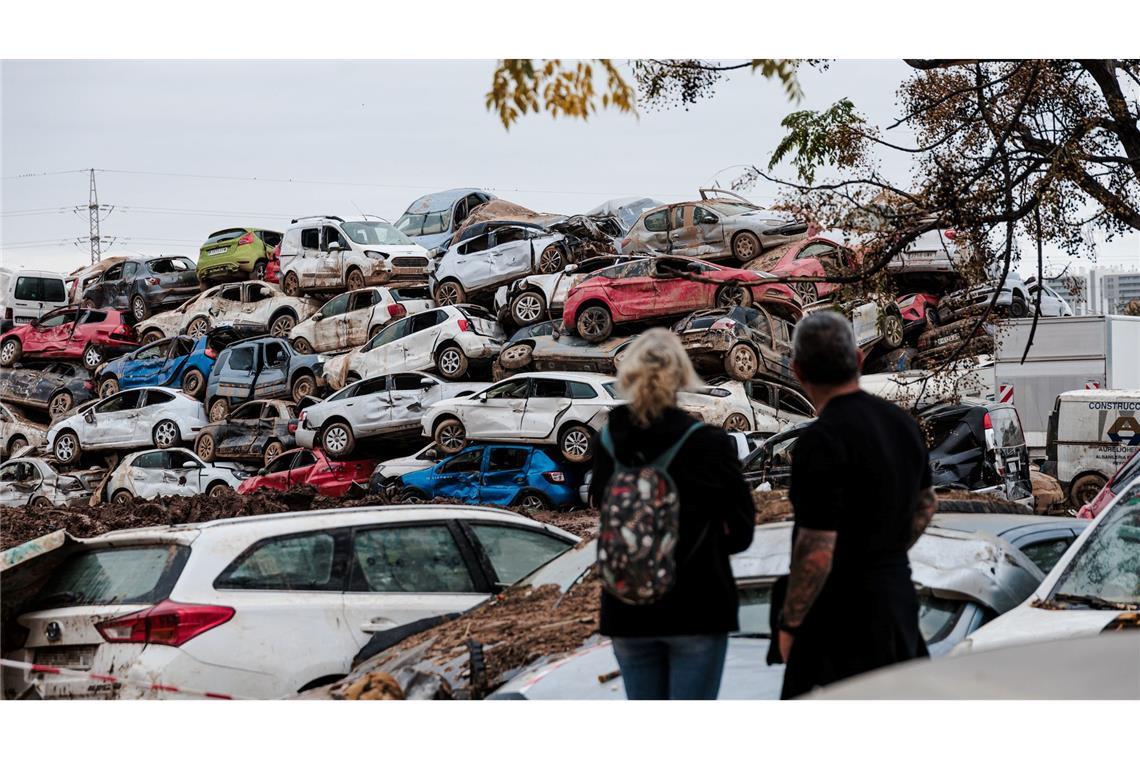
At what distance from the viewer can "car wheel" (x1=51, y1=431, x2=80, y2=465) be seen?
755 inches

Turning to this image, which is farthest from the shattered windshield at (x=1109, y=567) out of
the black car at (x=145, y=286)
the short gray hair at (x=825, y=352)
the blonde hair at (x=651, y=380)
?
the black car at (x=145, y=286)

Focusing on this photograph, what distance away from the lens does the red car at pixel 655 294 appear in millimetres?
13500

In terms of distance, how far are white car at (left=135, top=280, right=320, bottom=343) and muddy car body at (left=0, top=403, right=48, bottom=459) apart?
250cm

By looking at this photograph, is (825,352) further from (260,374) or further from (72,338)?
(72,338)

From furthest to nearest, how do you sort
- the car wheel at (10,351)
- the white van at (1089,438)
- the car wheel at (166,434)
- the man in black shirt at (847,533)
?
the car wheel at (10,351), the car wheel at (166,434), the white van at (1089,438), the man in black shirt at (847,533)

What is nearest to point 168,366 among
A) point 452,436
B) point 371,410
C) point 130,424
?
point 130,424

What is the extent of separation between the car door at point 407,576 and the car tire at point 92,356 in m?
16.3

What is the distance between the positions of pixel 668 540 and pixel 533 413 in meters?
11.0

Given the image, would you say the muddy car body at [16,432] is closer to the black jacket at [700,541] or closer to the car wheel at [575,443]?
the car wheel at [575,443]

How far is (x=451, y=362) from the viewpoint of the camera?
17.3m

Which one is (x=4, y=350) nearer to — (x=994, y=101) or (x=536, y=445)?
(x=536, y=445)

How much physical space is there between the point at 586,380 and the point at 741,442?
2232 mm

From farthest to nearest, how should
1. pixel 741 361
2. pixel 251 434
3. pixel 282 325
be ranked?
pixel 282 325 < pixel 251 434 < pixel 741 361

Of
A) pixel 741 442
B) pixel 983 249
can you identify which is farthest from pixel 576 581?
pixel 741 442
